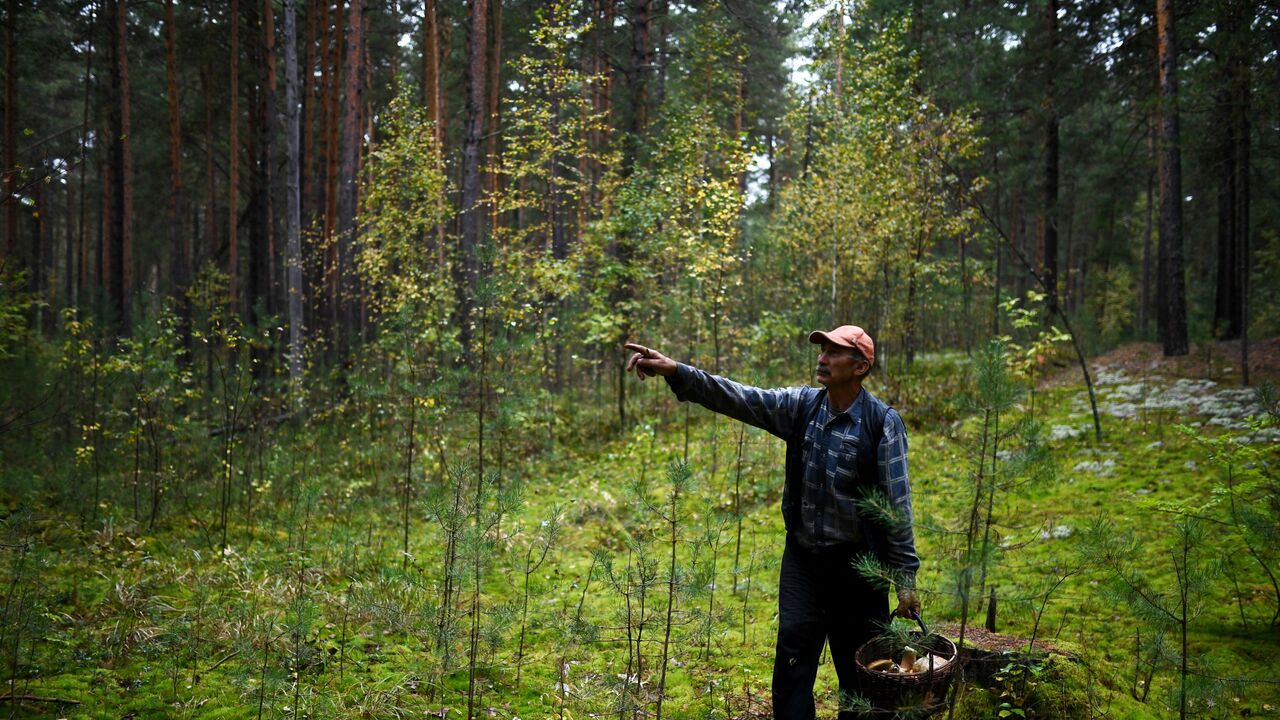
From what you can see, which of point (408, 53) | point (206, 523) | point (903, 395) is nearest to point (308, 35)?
point (408, 53)

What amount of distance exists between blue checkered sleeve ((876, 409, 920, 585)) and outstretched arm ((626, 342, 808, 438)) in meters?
0.51

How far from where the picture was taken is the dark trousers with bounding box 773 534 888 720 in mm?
3141

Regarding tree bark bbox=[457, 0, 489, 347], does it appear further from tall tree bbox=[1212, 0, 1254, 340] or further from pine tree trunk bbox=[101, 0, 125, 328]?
tall tree bbox=[1212, 0, 1254, 340]

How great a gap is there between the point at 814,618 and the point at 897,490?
2.35 feet

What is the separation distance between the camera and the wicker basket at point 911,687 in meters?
2.74

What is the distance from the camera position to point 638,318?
1189 cm

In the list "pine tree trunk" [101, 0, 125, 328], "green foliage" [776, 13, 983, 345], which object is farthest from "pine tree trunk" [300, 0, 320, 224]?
"green foliage" [776, 13, 983, 345]

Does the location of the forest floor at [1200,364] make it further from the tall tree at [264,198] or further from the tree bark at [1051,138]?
the tall tree at [264,198]

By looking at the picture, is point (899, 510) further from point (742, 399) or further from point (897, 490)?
point (742, 399)

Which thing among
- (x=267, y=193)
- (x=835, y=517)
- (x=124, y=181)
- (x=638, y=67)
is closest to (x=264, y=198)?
(x=267, y=193)

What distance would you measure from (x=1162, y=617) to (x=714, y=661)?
2.56 m

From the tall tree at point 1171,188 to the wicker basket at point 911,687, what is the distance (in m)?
11.1

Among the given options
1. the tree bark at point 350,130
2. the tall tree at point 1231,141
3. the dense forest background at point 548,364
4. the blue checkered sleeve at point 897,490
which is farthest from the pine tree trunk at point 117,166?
the tall tree at point 1231,141

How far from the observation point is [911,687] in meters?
2.76
